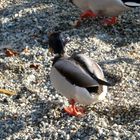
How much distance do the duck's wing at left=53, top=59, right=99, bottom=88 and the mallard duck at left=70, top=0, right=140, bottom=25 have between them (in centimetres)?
210

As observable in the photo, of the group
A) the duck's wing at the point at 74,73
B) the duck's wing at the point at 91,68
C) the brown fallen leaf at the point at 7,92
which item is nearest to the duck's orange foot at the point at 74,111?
the duck's wing at the point at 74,73

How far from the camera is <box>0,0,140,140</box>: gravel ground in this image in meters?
5.19

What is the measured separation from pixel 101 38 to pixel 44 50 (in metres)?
0.83

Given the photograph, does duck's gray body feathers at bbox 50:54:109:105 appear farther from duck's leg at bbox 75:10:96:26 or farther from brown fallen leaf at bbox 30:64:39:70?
duck's leg at bbox 75:10:96:26

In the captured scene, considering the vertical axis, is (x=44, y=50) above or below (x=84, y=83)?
below

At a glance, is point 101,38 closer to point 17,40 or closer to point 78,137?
point 17,40

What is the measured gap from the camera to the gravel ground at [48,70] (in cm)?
519

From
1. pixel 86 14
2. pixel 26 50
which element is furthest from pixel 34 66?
pixel 86 14

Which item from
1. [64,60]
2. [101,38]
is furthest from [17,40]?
[64,60]

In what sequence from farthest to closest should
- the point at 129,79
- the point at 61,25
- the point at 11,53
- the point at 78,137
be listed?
the point at 61,25 < the point at 11,53 < the point at 129,79 < the point at 78,137

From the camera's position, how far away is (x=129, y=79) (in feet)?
19.8

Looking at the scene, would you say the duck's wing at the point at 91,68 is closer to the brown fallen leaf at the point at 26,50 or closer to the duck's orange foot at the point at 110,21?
the brown fallen leaf at the point at 26,50

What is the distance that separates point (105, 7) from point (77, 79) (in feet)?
7.88

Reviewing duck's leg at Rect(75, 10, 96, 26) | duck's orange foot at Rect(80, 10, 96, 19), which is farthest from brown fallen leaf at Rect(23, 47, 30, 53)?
duck's orange foot at Rect(80, 10, 96, 19)
